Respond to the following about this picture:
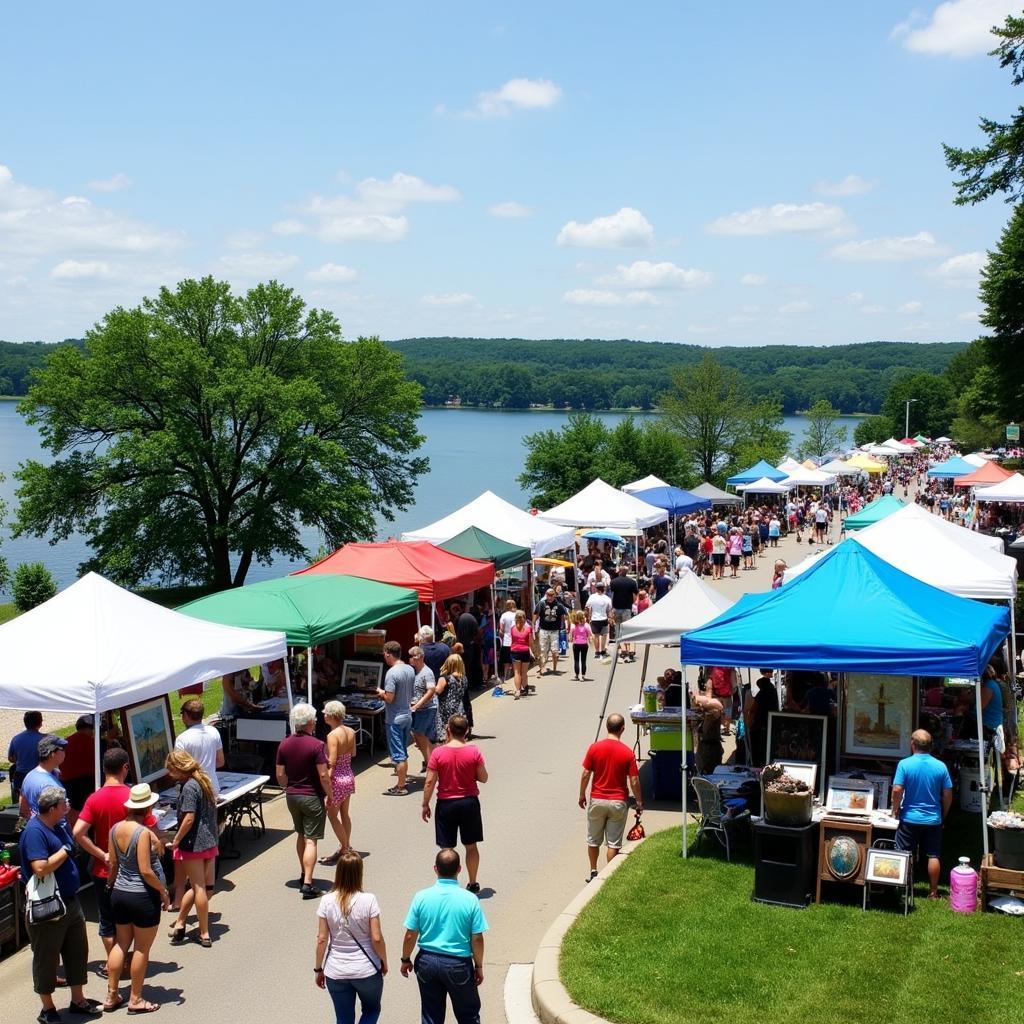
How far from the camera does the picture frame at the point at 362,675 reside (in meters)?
15.1

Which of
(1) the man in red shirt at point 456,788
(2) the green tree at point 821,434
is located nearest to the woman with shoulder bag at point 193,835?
(1) the man in red shirt at point 456,788

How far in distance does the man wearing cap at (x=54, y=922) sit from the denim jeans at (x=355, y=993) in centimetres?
219

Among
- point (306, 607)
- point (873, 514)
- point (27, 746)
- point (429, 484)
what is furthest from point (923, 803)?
point (429, 484)

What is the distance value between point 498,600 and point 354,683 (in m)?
7.80

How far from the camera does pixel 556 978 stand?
738cm

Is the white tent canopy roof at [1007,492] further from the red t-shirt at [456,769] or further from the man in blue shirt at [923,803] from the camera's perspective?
the red t-shirt at [456,769]

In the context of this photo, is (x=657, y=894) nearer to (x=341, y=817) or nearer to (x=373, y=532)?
(x=341, y=817)

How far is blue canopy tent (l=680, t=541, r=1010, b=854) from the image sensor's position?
9266 mm

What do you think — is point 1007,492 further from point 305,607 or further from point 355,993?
point 355,993

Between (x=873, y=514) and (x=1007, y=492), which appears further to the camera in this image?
(x=1007, y=492)

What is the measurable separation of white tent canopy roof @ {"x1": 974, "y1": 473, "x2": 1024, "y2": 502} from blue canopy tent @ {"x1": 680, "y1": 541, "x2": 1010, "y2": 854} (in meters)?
24.8

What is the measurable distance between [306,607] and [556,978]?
6854 millimetres

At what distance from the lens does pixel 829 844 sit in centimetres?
878

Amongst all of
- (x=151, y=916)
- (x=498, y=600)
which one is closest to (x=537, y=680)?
(x=498, y=600)
